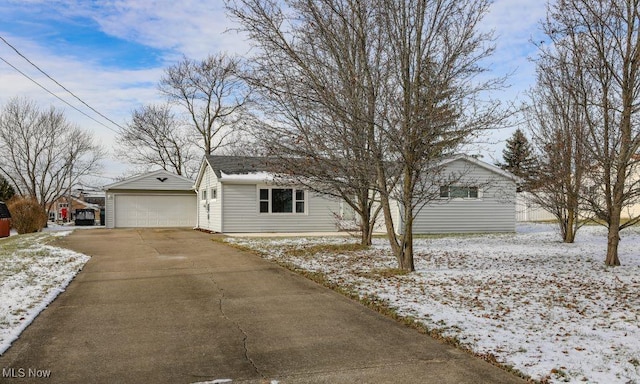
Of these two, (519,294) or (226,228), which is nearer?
(519,294)

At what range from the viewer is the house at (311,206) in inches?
848

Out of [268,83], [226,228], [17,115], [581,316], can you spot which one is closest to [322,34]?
[268,83]

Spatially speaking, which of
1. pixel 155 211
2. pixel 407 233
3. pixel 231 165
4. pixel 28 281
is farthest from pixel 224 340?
pixel 155 211

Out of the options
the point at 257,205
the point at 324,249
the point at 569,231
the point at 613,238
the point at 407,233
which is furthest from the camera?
the point at 257,205

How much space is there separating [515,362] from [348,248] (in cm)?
953

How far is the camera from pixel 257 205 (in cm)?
2197

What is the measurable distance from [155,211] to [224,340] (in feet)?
84.1

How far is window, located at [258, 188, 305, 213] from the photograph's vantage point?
2216cm

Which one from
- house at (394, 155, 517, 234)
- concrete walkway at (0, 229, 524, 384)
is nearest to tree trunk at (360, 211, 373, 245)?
concrete walkway at (0, 229, 524, 384)

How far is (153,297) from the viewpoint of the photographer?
717 cm

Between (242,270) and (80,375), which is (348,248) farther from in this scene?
(80,375)

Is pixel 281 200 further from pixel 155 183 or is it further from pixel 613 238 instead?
pixel 613 238

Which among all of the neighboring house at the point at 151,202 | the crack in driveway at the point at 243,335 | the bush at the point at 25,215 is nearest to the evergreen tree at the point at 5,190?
the neighboring house at the point at 151,202

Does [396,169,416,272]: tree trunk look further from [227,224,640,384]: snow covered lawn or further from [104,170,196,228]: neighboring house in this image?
[104,170,196,228]: neighboring house
